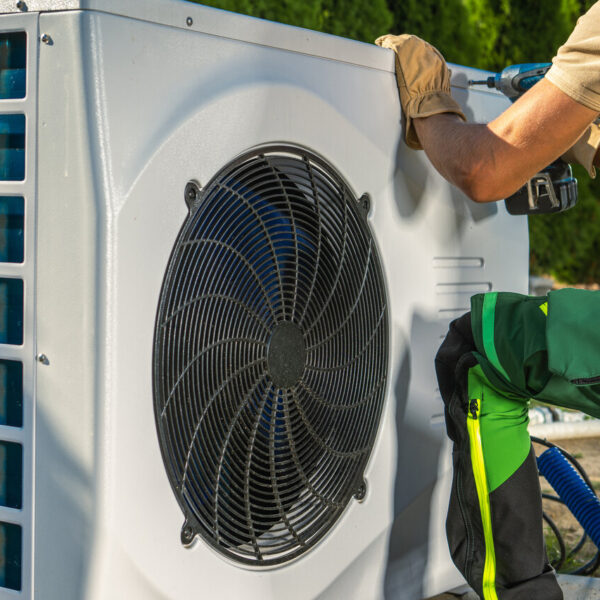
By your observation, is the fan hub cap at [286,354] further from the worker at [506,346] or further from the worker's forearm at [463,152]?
the worker's forearm at [463,152]

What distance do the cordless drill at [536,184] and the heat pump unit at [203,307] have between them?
264 mm

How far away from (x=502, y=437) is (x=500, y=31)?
5953 mm

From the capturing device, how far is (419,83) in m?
1.66

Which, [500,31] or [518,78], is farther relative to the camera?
[500,31]

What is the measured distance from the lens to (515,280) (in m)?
2.08

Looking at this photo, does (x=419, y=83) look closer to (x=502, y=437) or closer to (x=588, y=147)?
(x=588, y=147)

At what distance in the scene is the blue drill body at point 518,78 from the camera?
1.80 m

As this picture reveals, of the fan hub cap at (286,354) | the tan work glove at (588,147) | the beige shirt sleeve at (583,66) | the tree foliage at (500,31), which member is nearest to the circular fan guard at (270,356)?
the fan hub cap at (286,354)

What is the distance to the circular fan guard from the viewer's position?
124 cm

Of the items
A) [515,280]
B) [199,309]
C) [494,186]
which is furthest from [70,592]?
[515,280]

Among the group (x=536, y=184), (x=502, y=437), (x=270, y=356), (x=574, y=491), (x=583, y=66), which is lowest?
(x=574, y=491)

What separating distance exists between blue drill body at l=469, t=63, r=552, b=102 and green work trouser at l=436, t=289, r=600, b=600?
514 mm

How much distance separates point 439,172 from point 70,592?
102 cm

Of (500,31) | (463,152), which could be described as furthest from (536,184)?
(500,31)
